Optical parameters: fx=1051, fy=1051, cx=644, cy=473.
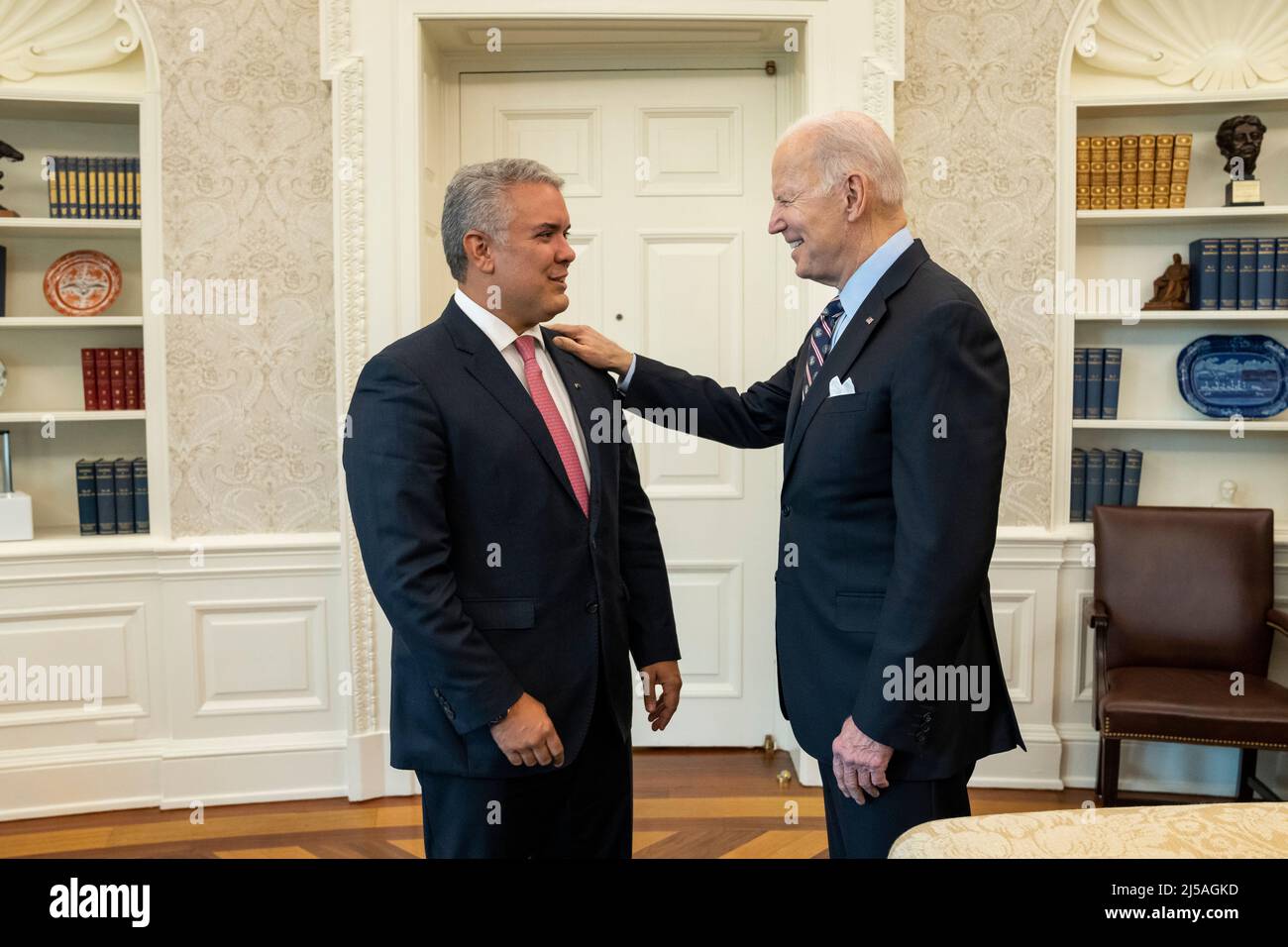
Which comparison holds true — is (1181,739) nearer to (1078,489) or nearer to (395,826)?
(1078,489)

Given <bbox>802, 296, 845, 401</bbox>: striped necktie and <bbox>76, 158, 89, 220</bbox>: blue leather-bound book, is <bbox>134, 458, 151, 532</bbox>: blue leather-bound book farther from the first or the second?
<bbox>802, 296, 845, 401</bbox>: striped necktie

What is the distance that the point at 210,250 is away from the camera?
3.36m

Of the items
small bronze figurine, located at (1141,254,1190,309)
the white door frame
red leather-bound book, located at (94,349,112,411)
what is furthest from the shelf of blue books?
red leather-bound book, located at (94,349,112,411)

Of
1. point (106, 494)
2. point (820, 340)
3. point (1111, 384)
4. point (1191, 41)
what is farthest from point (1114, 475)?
point (106, 494)

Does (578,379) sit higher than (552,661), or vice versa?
(578,379)

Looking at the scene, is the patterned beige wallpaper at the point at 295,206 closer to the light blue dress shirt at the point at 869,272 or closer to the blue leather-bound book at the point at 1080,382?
the blue leather-bound book at the point at 1080,382

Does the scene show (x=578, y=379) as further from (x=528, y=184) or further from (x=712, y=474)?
(x=712, y=474)

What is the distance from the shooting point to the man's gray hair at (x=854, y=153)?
5.68ft

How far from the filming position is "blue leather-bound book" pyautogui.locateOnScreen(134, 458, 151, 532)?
349cm

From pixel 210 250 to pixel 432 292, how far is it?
2.32ft

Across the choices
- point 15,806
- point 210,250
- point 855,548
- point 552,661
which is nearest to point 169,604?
point 15,806

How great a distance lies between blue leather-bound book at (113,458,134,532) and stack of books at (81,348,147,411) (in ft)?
0.65

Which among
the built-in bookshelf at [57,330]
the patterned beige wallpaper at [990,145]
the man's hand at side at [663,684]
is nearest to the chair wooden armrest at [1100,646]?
the patterned beige wallpaper at [990,145]

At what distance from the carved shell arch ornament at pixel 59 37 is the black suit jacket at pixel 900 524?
9.23 ft
